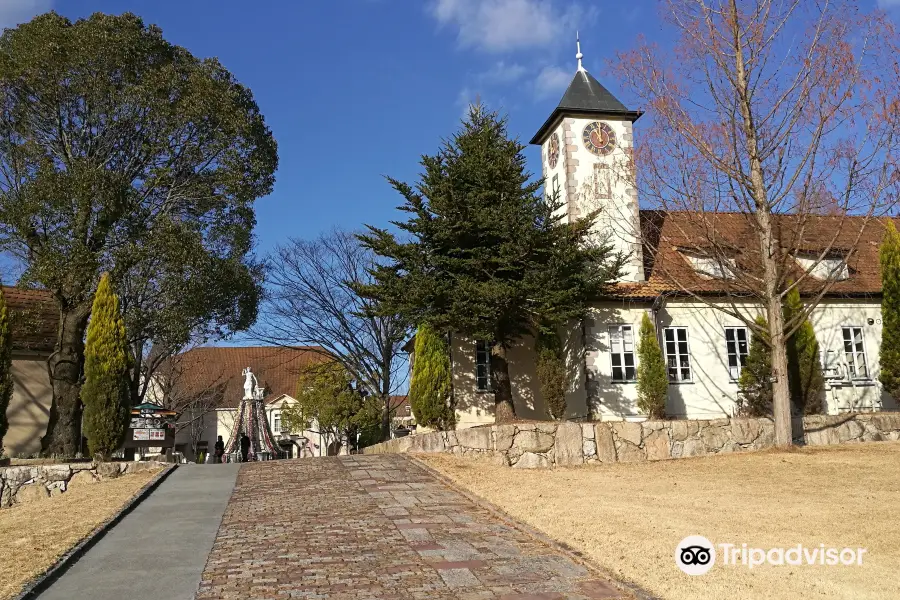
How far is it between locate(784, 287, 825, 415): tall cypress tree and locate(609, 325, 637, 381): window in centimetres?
423

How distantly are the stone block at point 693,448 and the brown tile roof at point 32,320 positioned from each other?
1679 centimetres

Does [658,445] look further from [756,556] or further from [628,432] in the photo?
[756,556]

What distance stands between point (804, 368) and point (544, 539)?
14753mm

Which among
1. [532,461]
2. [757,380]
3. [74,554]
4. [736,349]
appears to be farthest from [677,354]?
[74,554]

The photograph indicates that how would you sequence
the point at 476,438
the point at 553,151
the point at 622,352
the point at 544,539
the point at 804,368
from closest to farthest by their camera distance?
the point at 544,539 < the point at 476,438 < the point at 804,368 < the point at 622,352 < the point at 553,151

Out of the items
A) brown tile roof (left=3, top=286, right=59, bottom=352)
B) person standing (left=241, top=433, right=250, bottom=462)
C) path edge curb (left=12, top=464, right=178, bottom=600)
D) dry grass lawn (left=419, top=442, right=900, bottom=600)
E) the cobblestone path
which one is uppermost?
brown tile roof (left=3, top=286, right=59, bottom=352)

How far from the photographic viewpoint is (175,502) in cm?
1166

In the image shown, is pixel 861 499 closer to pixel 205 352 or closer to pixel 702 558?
pixel 702 558

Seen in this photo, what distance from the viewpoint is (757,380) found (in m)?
20.5

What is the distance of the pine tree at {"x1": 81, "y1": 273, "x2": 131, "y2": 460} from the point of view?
15.7 metres

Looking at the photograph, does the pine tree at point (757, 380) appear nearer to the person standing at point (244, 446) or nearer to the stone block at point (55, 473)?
the stone block at point (55, 473)

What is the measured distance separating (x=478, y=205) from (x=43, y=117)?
11.9 metres

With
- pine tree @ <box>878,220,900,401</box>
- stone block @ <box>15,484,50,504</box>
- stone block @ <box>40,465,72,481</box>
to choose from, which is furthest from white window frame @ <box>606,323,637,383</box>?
stone block @ <box>15,484,50,504</box>

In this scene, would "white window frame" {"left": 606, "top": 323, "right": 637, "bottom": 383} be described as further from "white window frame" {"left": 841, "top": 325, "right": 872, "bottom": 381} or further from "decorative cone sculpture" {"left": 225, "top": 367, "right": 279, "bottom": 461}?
"decorative cone sculpture" {"left": 225, "top": 367, "right": 279, "bottom": 461}
